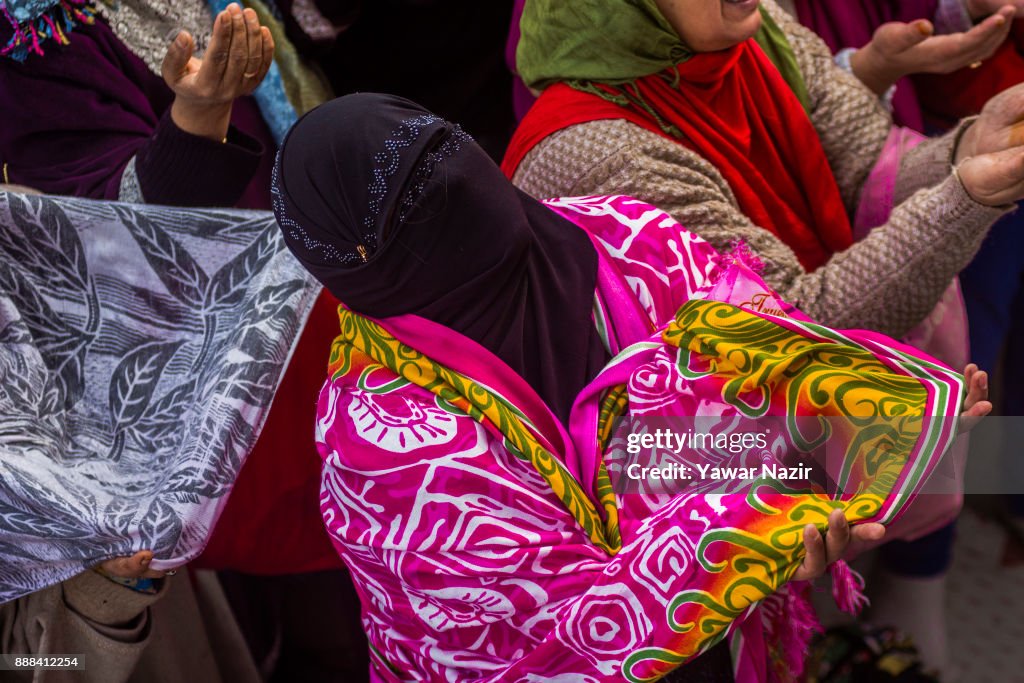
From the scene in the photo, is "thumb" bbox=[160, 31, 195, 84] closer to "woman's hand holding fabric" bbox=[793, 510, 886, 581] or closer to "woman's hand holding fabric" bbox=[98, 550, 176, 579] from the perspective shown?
"woman's hand holding fabric" bbox=[98, 550, 176, 579]

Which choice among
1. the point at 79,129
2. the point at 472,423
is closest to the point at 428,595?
the point at 472,423

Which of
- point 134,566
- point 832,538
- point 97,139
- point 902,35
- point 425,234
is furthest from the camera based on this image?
point 902,35

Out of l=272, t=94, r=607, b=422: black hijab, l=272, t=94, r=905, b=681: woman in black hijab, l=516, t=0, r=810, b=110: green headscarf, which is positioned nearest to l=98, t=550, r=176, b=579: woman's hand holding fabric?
l=272, t=94, r=905, b=681: woman in black hijab

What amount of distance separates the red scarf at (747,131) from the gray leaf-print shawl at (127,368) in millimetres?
441

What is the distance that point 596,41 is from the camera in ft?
4.34

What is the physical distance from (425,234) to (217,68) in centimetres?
41

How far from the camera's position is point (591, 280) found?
117cm

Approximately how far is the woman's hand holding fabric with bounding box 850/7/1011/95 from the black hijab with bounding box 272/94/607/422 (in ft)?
2.45

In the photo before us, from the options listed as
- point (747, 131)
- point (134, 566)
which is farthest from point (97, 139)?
point (747, 131)

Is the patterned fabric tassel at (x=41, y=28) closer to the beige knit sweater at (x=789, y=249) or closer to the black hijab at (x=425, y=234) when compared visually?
the black hijab at (x=425, y=234)

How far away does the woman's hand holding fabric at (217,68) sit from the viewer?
120 cm

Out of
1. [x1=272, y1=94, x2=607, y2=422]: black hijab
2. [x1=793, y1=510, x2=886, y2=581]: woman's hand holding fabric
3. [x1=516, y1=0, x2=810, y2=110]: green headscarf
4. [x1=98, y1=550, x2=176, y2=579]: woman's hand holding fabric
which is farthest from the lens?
[x1=516, y1=0, x2=810, y2=110]: green headscarf

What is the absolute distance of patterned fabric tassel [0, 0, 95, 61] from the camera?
1309mm

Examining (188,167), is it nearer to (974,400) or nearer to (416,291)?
(416,291)
